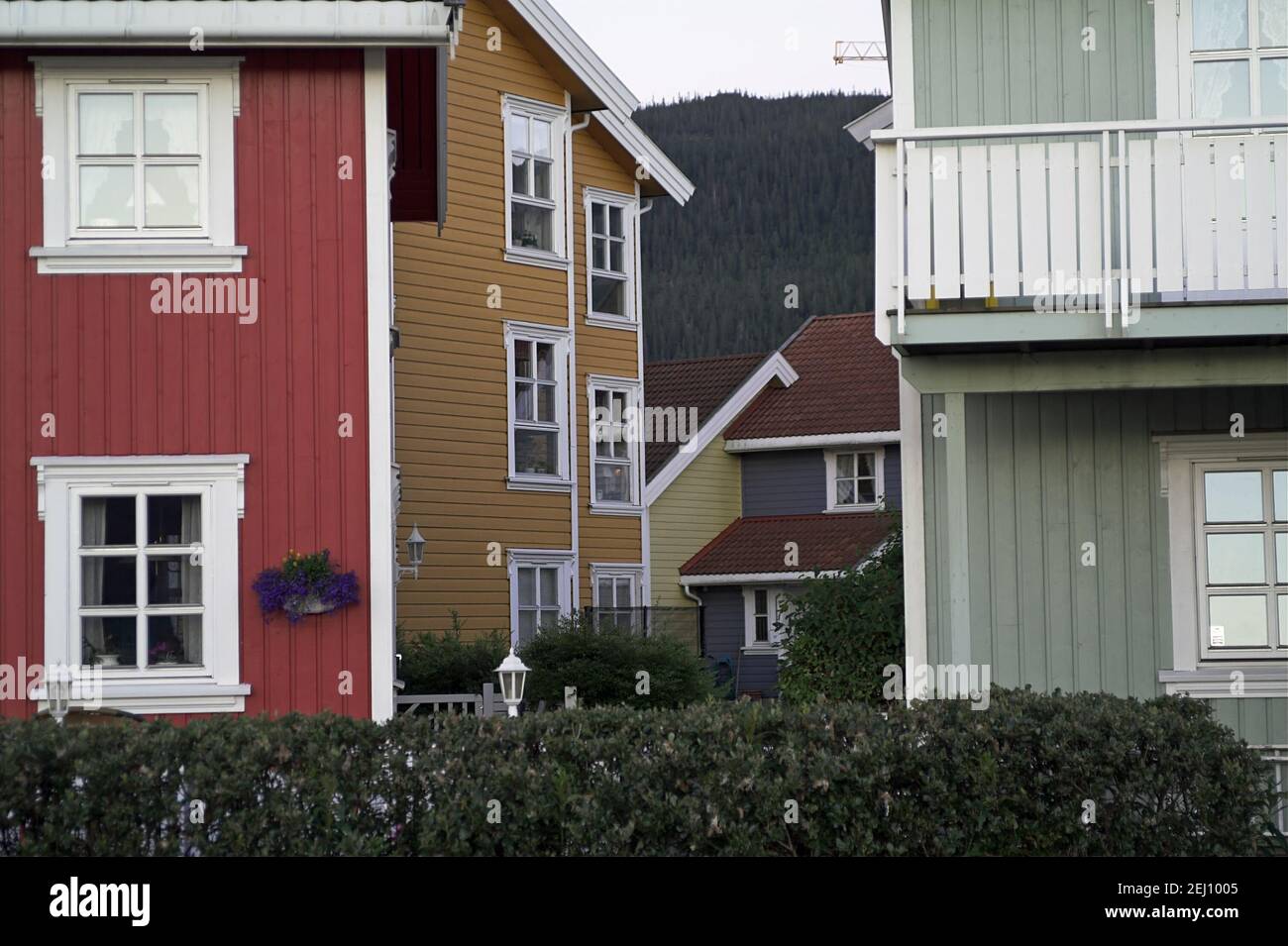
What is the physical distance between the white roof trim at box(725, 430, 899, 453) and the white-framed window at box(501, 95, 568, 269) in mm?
8810

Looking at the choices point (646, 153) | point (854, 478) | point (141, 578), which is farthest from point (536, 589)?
point (141, 578)

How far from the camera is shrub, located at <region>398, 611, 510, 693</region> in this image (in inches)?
810

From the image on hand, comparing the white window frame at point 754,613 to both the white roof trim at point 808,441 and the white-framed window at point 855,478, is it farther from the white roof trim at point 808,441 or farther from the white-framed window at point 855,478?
the white roof trim at point 808,441

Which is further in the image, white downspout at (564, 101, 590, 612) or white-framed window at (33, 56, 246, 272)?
white downspout at (564, 101, 590, 612)

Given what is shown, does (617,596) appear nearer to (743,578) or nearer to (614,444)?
(614,444)

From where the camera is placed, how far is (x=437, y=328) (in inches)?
941

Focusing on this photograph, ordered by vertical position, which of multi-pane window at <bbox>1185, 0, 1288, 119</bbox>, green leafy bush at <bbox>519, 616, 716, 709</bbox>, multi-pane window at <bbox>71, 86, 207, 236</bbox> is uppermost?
multi-pane window at <bbox>1185, 0, 1288, 119</bbox>

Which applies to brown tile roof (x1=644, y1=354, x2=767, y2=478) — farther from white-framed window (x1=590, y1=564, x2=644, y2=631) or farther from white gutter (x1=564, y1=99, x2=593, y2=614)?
white gutter (x1=564, y1=99, x2=593, y2=614)

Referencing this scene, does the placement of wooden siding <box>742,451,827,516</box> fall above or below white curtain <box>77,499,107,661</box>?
above

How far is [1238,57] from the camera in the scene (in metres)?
11.3

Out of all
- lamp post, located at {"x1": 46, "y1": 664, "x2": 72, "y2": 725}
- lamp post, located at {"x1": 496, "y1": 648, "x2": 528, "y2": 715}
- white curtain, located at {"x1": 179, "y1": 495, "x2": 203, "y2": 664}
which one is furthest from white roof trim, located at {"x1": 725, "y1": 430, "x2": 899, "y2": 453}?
lamp post, located at {"x1": 46, "y1": 664, "x2": 72, "y2": 725}

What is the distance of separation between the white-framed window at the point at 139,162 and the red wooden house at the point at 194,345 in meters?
0.01

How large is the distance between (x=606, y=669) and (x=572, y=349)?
762cm
